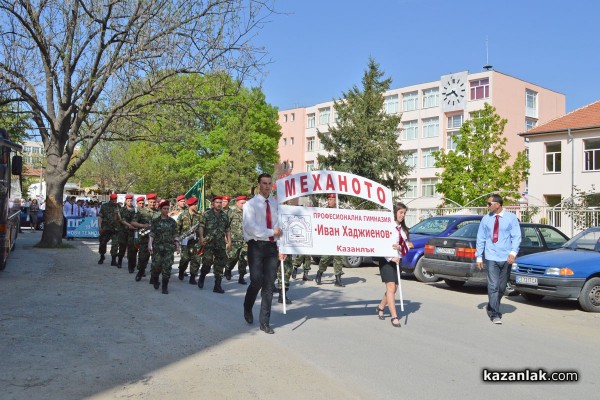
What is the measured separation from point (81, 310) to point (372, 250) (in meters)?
4.48

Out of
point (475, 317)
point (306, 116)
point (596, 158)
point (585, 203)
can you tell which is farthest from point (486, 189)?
point (306, 116)

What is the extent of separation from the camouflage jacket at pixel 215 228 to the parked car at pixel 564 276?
5.59 metres

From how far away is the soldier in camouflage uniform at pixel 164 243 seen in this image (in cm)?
1087

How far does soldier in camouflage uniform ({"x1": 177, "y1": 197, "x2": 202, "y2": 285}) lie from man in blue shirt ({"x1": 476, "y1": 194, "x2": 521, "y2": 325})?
5826 mm

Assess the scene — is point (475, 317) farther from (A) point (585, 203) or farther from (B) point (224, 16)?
(A) point (585, 203)

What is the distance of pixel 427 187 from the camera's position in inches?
2494

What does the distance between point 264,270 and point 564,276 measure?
5.62 meters

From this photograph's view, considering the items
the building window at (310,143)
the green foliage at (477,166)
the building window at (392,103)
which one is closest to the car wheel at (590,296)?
the green foliage at (477,166)

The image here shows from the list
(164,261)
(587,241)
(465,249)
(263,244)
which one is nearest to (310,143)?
(465,249)

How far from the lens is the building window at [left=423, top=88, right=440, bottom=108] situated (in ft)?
201

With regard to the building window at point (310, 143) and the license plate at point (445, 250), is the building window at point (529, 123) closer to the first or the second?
the building window at point (310, 143)

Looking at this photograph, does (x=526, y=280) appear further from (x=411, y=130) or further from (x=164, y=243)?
(x=411, y=130)

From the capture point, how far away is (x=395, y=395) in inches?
198

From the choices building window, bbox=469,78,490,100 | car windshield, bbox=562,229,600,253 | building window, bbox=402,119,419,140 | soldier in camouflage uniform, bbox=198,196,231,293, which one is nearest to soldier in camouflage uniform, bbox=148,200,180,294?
soldier in camouflage uniform, bbox=198,196,231,293
